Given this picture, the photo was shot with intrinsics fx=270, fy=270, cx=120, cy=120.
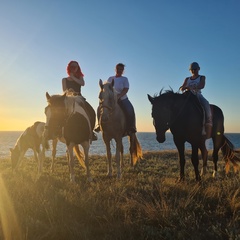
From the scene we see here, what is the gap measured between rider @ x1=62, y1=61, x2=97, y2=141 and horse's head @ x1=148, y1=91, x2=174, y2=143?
3214 mm

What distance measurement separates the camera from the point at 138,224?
436 centimetres

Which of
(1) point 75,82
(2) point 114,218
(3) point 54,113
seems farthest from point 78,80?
(2) point 114,218

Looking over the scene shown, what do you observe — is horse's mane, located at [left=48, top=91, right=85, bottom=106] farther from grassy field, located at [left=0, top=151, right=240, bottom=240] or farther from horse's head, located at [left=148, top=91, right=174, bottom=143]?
grassy field, located at [left=0, top=151, right=240, bottom=240]

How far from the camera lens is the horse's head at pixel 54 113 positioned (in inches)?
307

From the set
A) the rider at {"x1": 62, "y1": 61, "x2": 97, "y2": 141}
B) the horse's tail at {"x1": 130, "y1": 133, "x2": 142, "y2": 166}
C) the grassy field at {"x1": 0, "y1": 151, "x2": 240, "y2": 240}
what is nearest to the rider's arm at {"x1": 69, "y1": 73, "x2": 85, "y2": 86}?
the rider at {"x1": 62, "y1": 61, "x2": 97, "y2": 141}

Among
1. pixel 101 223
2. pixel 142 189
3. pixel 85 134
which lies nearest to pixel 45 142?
pixel 85 134

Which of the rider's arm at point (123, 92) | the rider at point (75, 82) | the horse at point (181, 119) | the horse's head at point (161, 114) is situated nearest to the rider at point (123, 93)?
the rider's arm at point (123, 92)

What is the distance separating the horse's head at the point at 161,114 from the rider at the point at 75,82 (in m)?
3.21

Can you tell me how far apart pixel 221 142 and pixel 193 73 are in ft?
10.4

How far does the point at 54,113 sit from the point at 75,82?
2.47m

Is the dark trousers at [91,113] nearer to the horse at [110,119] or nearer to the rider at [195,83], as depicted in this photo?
A: the horse at [110,119]

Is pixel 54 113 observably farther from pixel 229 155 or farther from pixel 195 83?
pixel 229 155

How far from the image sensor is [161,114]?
7.32 meters

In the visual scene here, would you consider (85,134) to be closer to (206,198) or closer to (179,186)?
(179,186)
